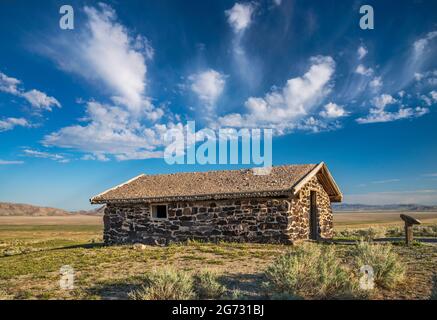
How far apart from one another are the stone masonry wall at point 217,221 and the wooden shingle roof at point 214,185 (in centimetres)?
44

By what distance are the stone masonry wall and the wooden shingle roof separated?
0.44 metres

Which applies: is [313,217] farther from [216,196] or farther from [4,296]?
[4,296]

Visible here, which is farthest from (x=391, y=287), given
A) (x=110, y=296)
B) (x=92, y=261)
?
(x=92, y=261)

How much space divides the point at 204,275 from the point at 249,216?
7272mm

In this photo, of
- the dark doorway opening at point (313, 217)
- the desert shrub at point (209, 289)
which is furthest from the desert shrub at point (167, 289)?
the dark doorway opening at point (313, 217)

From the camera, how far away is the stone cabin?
14.2 meters

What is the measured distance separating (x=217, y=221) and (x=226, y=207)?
2.40 ft

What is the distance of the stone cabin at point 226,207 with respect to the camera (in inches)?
559

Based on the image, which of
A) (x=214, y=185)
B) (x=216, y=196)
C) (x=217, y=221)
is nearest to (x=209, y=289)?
(x=216, y=196)

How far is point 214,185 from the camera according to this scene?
1636cm


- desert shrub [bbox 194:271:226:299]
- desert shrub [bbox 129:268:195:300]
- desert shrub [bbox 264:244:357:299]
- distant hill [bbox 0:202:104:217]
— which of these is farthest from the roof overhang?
distant hill [bbox 0:202:104:217]

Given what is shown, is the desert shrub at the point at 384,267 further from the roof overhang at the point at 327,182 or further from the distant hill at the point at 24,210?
the distant hill at the point at 24,210

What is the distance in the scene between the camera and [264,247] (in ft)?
43.3

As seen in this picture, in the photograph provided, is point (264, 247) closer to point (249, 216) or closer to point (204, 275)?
point (249, 216)
